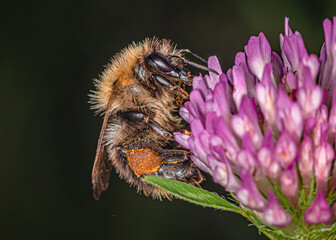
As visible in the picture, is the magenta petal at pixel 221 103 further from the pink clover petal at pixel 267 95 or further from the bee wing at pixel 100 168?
the bee wing at pixel 100 168

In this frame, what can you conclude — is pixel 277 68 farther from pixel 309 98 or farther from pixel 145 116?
pixel 145 116

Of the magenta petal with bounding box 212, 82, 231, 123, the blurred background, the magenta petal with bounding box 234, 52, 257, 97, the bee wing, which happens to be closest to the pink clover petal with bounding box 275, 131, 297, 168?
the magenta petal with bounding box 212, 82, 231, 123

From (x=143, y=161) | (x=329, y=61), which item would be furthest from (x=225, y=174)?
(x=143, y=161)

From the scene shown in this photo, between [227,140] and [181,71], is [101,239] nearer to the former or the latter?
[181,71]

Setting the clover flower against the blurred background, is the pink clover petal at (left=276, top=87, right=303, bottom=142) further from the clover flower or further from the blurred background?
the blurred background

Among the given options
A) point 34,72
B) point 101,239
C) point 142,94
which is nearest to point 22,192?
point 101,239
